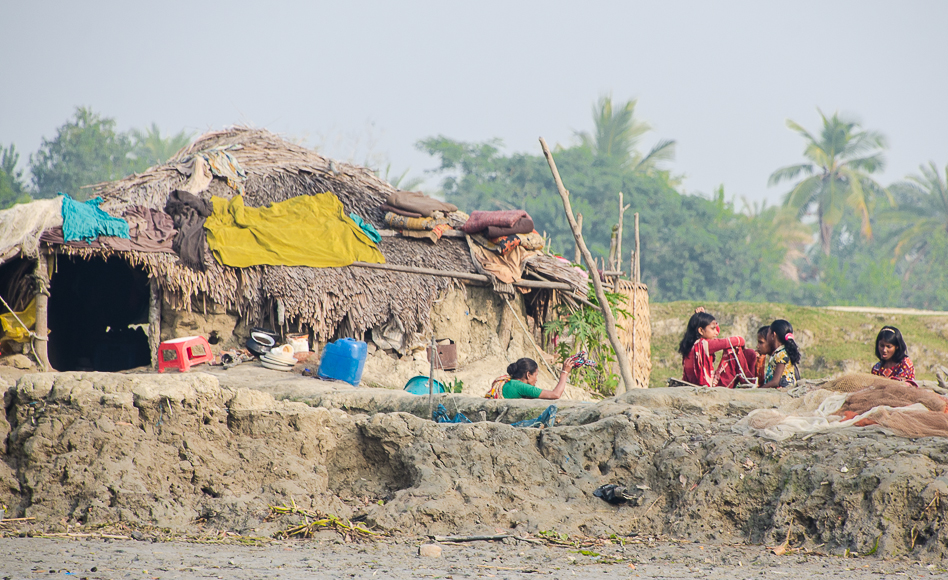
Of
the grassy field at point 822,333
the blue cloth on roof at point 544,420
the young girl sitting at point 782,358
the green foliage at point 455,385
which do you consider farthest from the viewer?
the grassy field at point 822,333

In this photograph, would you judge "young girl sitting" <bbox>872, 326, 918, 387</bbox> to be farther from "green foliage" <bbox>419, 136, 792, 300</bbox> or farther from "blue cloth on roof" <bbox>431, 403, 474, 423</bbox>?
"green foliage" <bbox>419, 136, 792, 300</bbox>

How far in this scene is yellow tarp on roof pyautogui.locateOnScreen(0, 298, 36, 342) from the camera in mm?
9305

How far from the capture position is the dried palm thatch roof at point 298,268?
9945mm

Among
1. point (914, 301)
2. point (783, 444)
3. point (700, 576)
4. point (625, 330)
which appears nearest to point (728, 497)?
point (783, 444)

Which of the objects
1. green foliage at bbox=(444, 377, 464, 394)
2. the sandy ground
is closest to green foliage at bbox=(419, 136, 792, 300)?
green foliage at bbox=(444, 377, 464, 394)

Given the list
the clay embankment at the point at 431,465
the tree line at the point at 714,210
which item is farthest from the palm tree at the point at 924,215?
the clay embankment at the point at 431,465

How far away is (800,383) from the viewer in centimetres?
667

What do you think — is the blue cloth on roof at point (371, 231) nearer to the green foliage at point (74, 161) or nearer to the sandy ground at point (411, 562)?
the sandy ground at point (411, 562)

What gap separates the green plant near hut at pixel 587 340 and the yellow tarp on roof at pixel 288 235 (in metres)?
2.57

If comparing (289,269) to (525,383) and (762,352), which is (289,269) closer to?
(525,383)

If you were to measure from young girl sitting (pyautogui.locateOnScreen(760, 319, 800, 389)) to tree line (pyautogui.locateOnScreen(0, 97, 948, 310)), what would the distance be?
18632 mm

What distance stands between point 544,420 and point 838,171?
2839cm

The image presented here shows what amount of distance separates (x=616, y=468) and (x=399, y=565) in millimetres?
1900

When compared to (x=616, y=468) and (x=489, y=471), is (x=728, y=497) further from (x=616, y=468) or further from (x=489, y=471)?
(x=489, y=471)
